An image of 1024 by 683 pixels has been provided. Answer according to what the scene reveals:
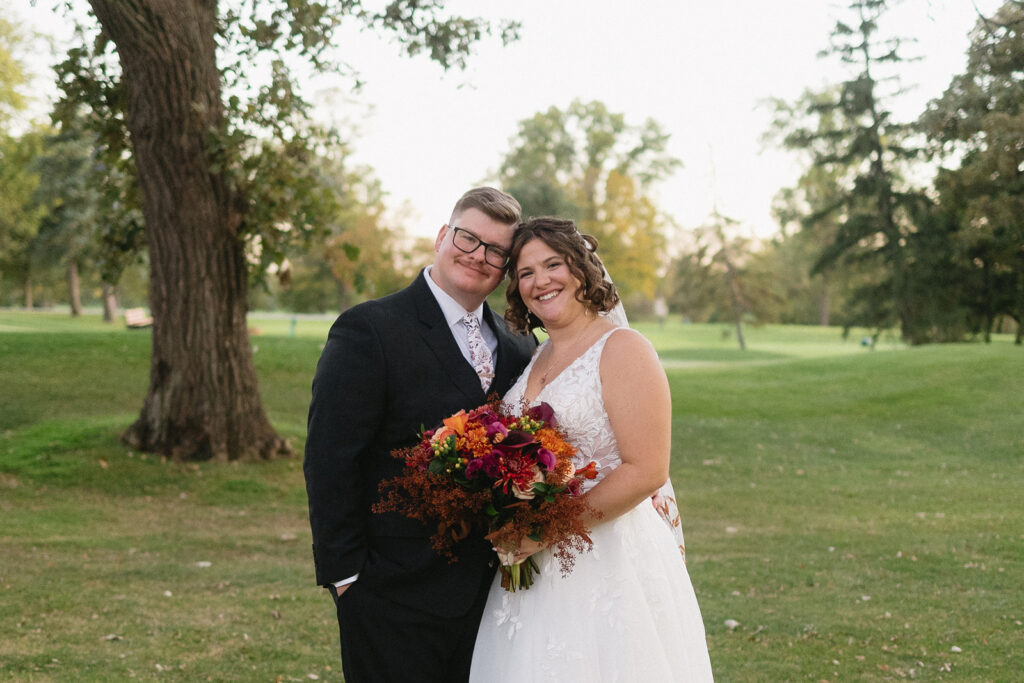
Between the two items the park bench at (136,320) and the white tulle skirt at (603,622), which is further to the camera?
the park bench at (136,320)

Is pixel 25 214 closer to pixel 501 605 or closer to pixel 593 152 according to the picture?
pixel 593 152

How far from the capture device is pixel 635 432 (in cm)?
320

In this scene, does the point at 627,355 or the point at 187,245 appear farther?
the point at 187,245

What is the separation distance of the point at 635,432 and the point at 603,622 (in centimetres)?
72

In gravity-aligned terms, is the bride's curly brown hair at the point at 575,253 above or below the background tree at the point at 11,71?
below

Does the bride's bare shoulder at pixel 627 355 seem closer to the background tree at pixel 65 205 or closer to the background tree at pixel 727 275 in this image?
the background tree at pixel 65 205

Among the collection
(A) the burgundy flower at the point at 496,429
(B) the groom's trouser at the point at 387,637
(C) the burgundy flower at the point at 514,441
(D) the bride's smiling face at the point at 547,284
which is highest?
(D) the bride's smiling face at the point at 547,284

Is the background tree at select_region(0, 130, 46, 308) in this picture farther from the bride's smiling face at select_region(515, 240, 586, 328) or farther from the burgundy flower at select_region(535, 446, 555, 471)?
the burgundy flower at select_region(535, 446, 555, 471)

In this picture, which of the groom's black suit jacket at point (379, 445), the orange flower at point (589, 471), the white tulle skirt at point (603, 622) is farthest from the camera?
the groom's black suit jacket at point (379, 445)

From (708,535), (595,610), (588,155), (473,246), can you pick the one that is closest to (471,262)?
(473,246)

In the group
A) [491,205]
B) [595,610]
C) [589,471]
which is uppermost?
[491,205]

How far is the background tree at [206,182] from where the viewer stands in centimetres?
1005

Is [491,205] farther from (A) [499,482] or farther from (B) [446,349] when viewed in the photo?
(A) [499,482]

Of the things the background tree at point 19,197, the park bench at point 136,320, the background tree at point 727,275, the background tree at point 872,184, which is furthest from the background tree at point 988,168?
the background tree at point 19,197
